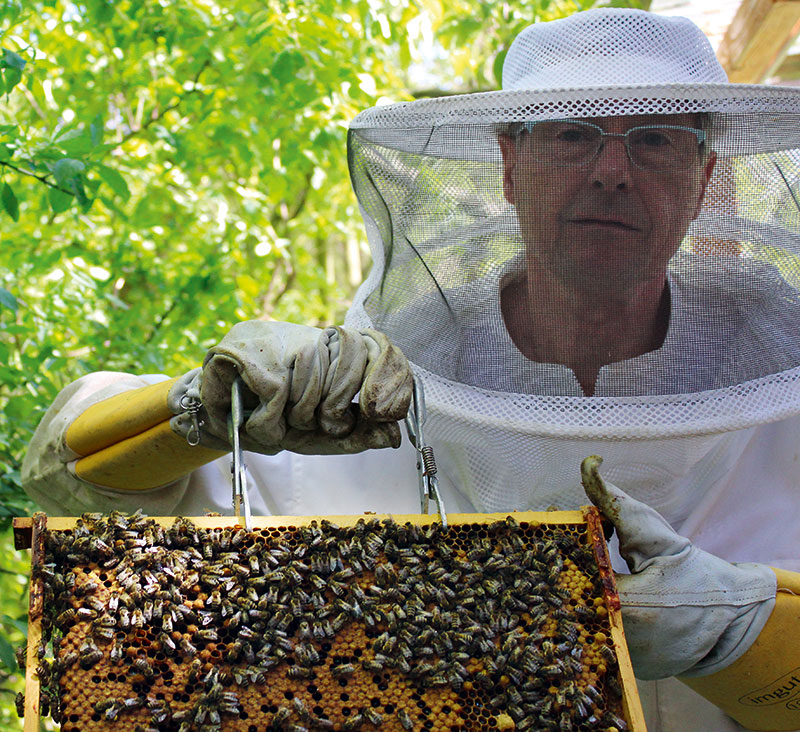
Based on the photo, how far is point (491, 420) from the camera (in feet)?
7.85

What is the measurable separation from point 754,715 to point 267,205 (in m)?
6.14

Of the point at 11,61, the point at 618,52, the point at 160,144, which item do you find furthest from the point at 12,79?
the point at 160,144

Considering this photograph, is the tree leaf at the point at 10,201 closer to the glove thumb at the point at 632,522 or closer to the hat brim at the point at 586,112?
the hat brim at the point at 586,112

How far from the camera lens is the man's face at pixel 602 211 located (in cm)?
241

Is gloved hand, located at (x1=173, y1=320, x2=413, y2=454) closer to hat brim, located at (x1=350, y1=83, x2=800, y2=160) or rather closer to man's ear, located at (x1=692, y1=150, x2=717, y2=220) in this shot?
hat brim, located at (x1=350, y1=83, x2=800, y2=160)

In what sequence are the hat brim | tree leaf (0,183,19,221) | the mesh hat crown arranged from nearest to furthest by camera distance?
the hat brim < the mesh hat crown < tree leaf (0,183,19,221)

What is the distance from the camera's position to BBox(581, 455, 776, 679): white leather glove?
6.35ft

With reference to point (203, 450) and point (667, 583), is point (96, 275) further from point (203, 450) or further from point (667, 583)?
point (667, 583)

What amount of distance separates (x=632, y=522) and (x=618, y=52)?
1.52 meters

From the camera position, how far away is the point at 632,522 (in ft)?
6.30

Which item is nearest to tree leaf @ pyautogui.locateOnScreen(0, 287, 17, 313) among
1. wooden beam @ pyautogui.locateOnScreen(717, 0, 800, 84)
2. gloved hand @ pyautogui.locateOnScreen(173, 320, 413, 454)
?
gloved hand @ pyautogui.locateOnScreen(173, 320, 413, 454)

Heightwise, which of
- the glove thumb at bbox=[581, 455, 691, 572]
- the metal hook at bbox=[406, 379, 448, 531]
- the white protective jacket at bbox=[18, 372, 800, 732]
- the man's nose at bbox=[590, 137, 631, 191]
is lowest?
the white protective jacket at bbox=[18, 372, 800, 732]

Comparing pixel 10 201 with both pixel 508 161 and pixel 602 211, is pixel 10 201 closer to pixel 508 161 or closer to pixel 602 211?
pixel 508 161

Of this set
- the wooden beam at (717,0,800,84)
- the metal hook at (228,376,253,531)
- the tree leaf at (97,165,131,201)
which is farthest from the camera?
the wooden beam at (717,0,800,84)
